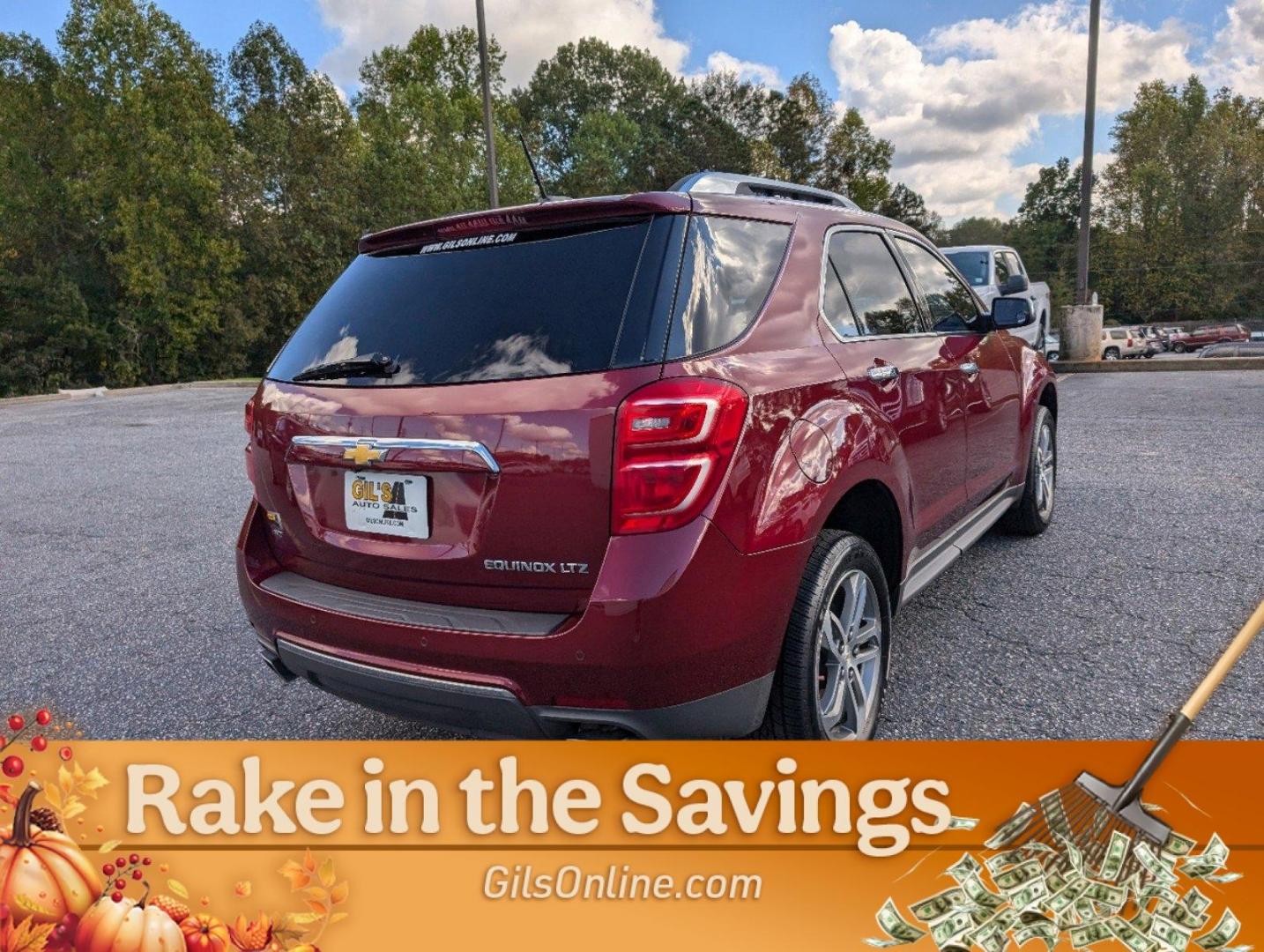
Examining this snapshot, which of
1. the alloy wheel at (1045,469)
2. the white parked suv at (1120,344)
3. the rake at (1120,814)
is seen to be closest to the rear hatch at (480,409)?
the rake at (1120,814)

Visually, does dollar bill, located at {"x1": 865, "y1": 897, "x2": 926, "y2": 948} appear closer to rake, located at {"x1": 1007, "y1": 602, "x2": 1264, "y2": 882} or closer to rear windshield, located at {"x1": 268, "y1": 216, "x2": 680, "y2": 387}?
rake, located at {"x1": 1007, "y1": 602, "x2": 1264, "y2": 882}

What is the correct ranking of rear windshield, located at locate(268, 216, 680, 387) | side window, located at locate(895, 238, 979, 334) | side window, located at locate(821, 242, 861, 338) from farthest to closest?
1. side window, located at locate(895, 238, 979, 334)
2. side window, located at locate(821, 242, 861, 338)
3. rear windshield, located at locate(268, 216, 680, 387)

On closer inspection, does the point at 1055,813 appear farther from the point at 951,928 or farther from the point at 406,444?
the point at 406,444

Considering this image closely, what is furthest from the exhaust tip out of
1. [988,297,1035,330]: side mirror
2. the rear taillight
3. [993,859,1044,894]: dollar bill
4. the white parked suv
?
the white parked suv

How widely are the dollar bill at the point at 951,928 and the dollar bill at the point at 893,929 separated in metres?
0.03

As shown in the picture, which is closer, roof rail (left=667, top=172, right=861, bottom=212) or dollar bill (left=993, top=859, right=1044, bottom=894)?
dollar bill (left=993, top=859, right=1044, bottom=894)

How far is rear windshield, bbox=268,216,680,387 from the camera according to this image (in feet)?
6.86

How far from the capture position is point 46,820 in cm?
206

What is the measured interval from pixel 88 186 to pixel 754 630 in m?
34.5

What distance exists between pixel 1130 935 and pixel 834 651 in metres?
0.94

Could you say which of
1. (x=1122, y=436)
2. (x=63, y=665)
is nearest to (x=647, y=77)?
(x=1122, y=436)

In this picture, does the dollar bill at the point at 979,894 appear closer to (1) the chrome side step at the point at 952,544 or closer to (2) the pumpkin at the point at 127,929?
(1) the chrome side step at the point at 952,544

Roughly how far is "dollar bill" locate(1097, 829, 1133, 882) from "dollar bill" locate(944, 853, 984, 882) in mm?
245

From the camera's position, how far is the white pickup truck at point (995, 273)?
12945 mm
